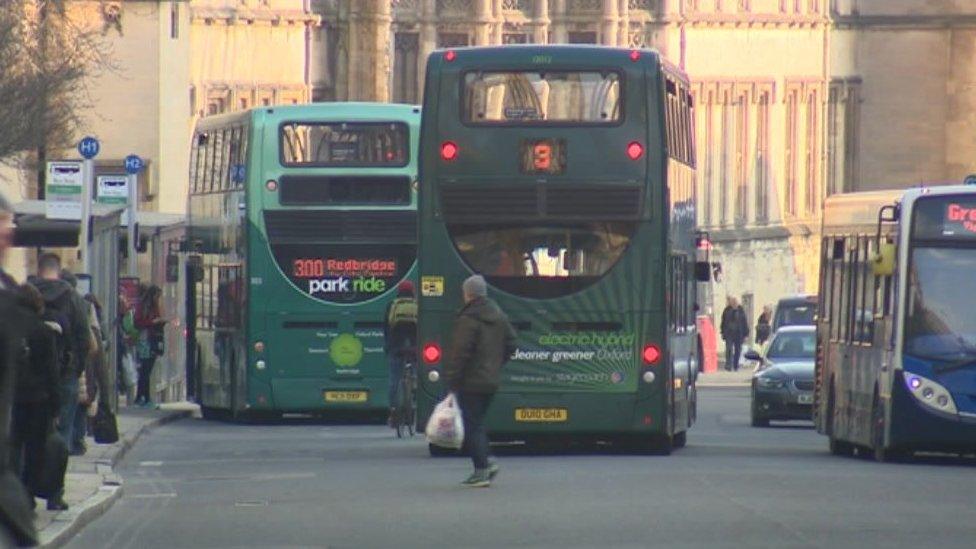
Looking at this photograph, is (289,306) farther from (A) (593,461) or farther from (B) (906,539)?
(B) (906,539)

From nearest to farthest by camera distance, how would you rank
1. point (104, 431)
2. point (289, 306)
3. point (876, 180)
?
point (104, 431)
point (289, 306)
point (876, 180)

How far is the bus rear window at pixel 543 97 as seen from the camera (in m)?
28.3

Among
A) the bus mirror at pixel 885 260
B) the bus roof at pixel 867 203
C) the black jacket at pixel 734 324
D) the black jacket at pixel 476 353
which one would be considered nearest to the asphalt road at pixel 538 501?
the black jacket at pixel 476 353

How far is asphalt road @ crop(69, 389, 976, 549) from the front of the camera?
19.4m

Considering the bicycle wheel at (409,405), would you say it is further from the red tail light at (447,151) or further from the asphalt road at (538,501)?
the red tail light at (447,151)

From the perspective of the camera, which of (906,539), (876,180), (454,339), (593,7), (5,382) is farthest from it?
(876,180)

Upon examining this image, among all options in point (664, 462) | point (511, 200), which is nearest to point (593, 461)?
point (664, 462)

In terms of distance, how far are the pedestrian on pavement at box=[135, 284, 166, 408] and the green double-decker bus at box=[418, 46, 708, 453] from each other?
540 inches

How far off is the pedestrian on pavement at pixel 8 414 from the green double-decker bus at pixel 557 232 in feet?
52.6

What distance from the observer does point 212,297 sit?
38.4m

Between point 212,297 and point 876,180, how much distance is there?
2348 inches

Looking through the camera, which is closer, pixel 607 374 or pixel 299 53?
pixel 607 374

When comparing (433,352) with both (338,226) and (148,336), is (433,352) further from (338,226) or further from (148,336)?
(148,336)

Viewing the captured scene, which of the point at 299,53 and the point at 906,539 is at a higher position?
the point at 299,53
